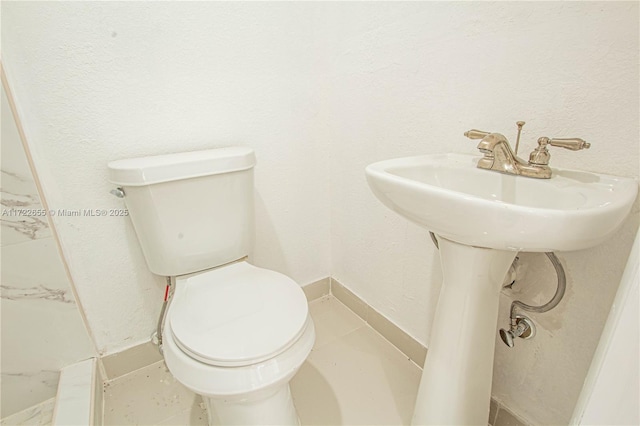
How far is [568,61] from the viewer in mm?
637

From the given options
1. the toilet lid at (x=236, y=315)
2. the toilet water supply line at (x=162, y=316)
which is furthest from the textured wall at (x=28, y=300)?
the toilet lid at (x=236, y=315)

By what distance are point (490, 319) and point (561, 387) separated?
0.87 ft

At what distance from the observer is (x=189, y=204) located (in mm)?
932

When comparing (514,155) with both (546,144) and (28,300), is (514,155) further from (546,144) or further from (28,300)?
(28,300)

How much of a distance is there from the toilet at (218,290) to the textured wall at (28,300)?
0.23 meters

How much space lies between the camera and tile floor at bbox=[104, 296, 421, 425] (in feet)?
3.27

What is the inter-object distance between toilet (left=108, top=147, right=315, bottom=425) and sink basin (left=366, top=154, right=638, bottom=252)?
1.32ft

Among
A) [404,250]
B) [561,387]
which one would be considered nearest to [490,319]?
[561,387]

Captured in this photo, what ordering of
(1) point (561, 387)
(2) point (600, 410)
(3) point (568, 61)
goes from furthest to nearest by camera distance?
(1) point (561, 387), (3) point (568, 61), (2) point (600, 410)

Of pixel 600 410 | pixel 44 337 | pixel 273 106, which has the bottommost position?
pixel 44 337

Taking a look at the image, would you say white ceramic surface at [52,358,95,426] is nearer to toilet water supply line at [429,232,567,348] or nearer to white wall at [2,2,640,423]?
white wall at [2,2,640,423]

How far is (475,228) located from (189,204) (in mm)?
749

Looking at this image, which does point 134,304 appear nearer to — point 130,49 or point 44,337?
point 44,337

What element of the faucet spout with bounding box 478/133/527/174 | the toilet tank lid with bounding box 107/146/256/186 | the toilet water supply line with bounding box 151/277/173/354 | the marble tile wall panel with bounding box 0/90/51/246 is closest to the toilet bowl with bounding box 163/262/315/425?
the toilet water supply line with bounding box 151/277/173/354
